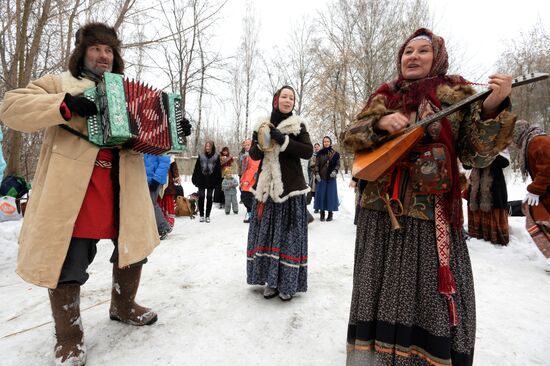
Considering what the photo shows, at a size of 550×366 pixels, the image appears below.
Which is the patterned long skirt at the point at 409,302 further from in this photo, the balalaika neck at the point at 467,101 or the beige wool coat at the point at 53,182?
the beige wool coat at the point at 53,182

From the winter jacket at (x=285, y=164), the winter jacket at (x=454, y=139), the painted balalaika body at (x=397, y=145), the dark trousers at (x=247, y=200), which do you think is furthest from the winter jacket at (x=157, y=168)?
the painted balalaika body at (x=397, y=145)

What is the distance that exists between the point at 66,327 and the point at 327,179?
6473 mm

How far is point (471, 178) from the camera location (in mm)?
5297

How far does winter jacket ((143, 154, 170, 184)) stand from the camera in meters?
5.14

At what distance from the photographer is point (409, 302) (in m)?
1.54

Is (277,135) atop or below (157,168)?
atop

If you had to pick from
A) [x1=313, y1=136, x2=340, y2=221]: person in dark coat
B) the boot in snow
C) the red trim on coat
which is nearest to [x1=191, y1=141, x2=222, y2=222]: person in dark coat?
[x1=313, y1=136, x2=340, y2=221]: person in dark coat

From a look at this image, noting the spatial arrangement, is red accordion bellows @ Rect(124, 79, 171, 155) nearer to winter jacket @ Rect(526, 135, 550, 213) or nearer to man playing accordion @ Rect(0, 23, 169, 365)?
man playing accordion @ Rect(0, 23, 169, 365)

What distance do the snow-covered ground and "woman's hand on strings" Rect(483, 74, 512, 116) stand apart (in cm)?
174

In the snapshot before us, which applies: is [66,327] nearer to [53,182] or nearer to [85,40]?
[53,182]

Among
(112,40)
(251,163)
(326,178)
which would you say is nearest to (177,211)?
(251,163)

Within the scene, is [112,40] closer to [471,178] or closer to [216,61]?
[471,178]

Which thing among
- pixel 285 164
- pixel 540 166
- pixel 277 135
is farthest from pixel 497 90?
pixel 540 166

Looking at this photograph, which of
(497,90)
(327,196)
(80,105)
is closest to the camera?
(497,90)
